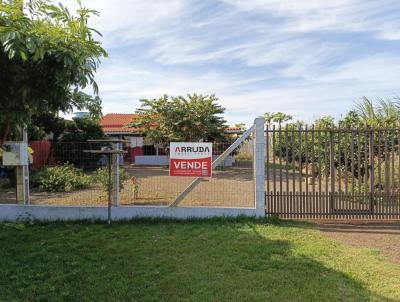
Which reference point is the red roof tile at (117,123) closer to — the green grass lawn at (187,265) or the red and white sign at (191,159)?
the red and white sign at (191,159)

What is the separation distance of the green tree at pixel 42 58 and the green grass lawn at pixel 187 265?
7.58ft

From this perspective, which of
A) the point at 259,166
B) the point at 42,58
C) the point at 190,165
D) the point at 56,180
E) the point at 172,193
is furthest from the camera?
the point at 56,180

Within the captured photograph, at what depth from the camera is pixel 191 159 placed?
27.9ft

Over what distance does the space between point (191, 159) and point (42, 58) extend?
5.47m

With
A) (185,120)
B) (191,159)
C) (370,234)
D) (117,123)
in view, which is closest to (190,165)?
(191,159)

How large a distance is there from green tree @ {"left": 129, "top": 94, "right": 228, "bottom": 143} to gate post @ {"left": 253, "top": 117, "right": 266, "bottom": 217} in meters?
15.6

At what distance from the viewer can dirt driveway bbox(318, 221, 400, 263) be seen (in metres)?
6.71

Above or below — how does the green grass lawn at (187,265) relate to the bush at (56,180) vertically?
below

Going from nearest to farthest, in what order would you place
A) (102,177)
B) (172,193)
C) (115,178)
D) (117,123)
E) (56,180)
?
(115,178)
(102,177)
(172,193)
(56,180)
(117,123)

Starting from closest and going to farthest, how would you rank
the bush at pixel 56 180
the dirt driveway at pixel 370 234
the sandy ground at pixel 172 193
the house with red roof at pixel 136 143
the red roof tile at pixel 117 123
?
the dirt driveway at pixel 370 234 < the sandy ground at pixel 172 193 < the bush at pixel 56 180 < the house with red roof at pixel 136 143 < the red roof tile at pixel 117 123

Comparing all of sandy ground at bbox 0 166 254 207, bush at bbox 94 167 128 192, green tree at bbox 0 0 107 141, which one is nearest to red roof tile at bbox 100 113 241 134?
sandy ground at bbox 0 166 254 207

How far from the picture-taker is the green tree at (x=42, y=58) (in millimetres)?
3289

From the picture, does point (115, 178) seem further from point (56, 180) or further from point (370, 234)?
point (370, 234)

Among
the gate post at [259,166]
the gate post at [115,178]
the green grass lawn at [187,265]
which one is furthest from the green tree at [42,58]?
the gate post at [259,166]
